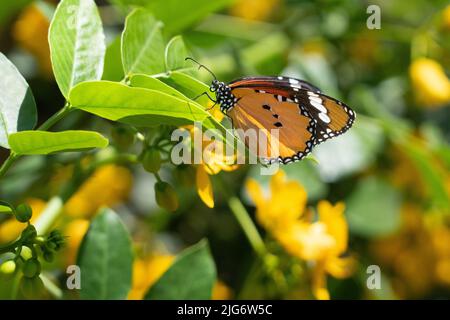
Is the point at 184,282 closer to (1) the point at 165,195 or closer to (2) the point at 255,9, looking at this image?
(1) the point at 165,195

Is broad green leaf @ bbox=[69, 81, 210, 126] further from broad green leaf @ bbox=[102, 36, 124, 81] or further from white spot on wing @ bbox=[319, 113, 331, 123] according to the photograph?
white spot on wing @ bbox=[319, 113, 331, 123]

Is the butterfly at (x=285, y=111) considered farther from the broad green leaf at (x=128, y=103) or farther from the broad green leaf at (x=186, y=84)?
the broad green leaf at (x=128, y=103)

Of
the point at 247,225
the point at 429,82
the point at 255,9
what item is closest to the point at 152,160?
the point at 247,225

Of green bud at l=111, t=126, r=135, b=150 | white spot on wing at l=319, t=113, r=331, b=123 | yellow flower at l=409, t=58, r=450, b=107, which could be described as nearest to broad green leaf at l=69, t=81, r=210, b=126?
green bud at l=111, t=126, r=135, b=150

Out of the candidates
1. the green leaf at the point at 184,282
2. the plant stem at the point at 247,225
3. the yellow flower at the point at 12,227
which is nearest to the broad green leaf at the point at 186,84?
the green leaf at the point at 184,282
